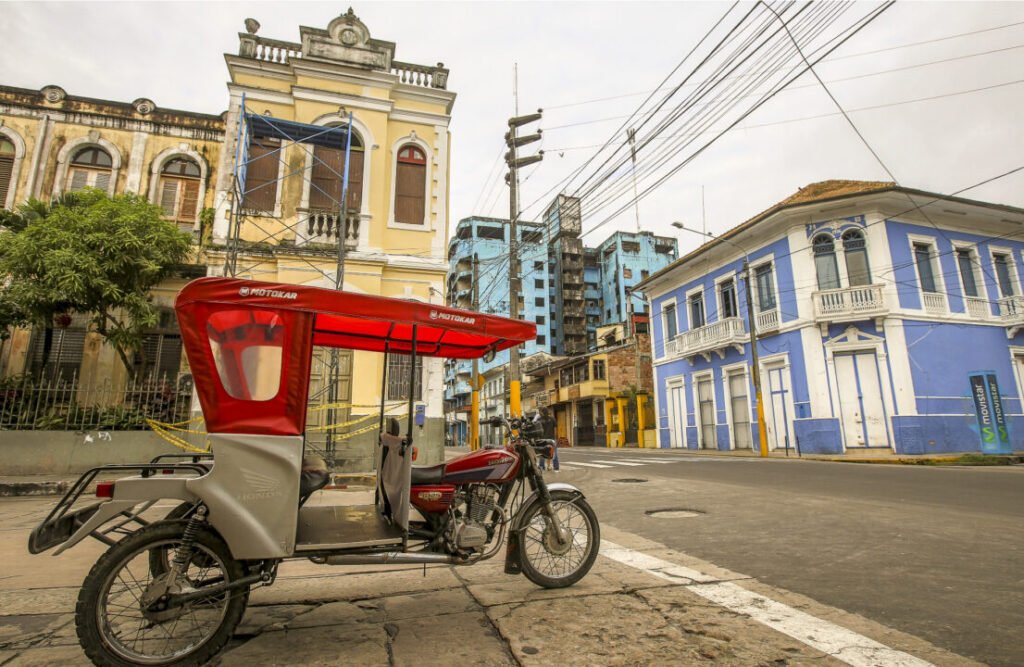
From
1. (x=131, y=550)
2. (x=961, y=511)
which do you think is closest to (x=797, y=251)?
(x=961, y=511)

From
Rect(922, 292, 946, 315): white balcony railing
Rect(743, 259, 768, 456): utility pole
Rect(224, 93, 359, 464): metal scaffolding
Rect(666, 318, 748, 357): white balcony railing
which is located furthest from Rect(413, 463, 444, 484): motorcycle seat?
Rect(922, 292, 946, 315): white balcony railing

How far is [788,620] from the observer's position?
295 centimetres

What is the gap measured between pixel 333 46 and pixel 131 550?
14446mm

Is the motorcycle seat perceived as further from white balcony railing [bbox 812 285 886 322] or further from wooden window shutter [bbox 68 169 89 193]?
white balcony railing [bbox 812 285 886 322]

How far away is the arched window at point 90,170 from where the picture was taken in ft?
46.3

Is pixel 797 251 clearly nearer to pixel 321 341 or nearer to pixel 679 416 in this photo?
Result: pixel 679 416

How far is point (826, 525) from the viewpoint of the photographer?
571 centimetres

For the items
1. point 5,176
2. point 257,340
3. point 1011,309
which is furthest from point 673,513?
point 1011,309

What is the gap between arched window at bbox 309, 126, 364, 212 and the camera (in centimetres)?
1327

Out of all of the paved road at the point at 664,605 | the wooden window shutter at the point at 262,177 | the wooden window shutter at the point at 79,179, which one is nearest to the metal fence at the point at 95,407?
the wooden window shutter at the point at 262,177

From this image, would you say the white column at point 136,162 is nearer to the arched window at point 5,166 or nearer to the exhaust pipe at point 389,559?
the arched window at point 5,166

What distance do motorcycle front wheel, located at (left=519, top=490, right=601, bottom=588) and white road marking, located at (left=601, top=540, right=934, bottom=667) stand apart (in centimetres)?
56

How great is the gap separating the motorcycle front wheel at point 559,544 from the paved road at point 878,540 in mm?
1252

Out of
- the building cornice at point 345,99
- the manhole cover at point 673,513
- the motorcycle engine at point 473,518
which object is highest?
the building cornice at point 345,99
